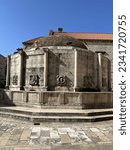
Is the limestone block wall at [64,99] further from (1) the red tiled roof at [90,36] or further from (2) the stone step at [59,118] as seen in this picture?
(1) the red tiled roof at [90,36]

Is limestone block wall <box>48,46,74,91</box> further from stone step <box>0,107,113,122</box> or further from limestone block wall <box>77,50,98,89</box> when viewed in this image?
stone step <box>0,107,113,122</box>

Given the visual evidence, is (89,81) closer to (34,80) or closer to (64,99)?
(64,99)

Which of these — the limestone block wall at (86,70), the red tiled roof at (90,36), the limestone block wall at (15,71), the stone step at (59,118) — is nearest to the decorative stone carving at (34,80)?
the limestone block wall at (15,71)

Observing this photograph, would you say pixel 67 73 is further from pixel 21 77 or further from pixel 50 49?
pixel 21 77

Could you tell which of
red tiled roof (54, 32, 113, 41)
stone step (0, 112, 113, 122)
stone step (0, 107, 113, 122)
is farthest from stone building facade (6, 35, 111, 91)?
red tiled roof (54, 32, 113, 41)

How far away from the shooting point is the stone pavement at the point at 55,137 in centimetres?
541

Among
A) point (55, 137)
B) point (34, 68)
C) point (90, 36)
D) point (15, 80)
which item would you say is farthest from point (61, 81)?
point (90, 36)

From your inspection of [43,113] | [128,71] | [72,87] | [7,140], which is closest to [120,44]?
[128,71]

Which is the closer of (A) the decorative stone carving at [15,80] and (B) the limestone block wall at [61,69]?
(B) the limestone block wall at [61,69]

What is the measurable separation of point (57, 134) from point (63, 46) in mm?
8516

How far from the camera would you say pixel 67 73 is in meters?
12.8

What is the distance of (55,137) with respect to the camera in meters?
6.38

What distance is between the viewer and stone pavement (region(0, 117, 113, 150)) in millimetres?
5410

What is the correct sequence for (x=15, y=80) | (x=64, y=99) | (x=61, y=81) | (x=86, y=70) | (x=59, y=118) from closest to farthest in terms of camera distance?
(x=59, y=118), (x=64, y=99), (x=61, y=81), (x=86, y=70), (x=15, y=80)
